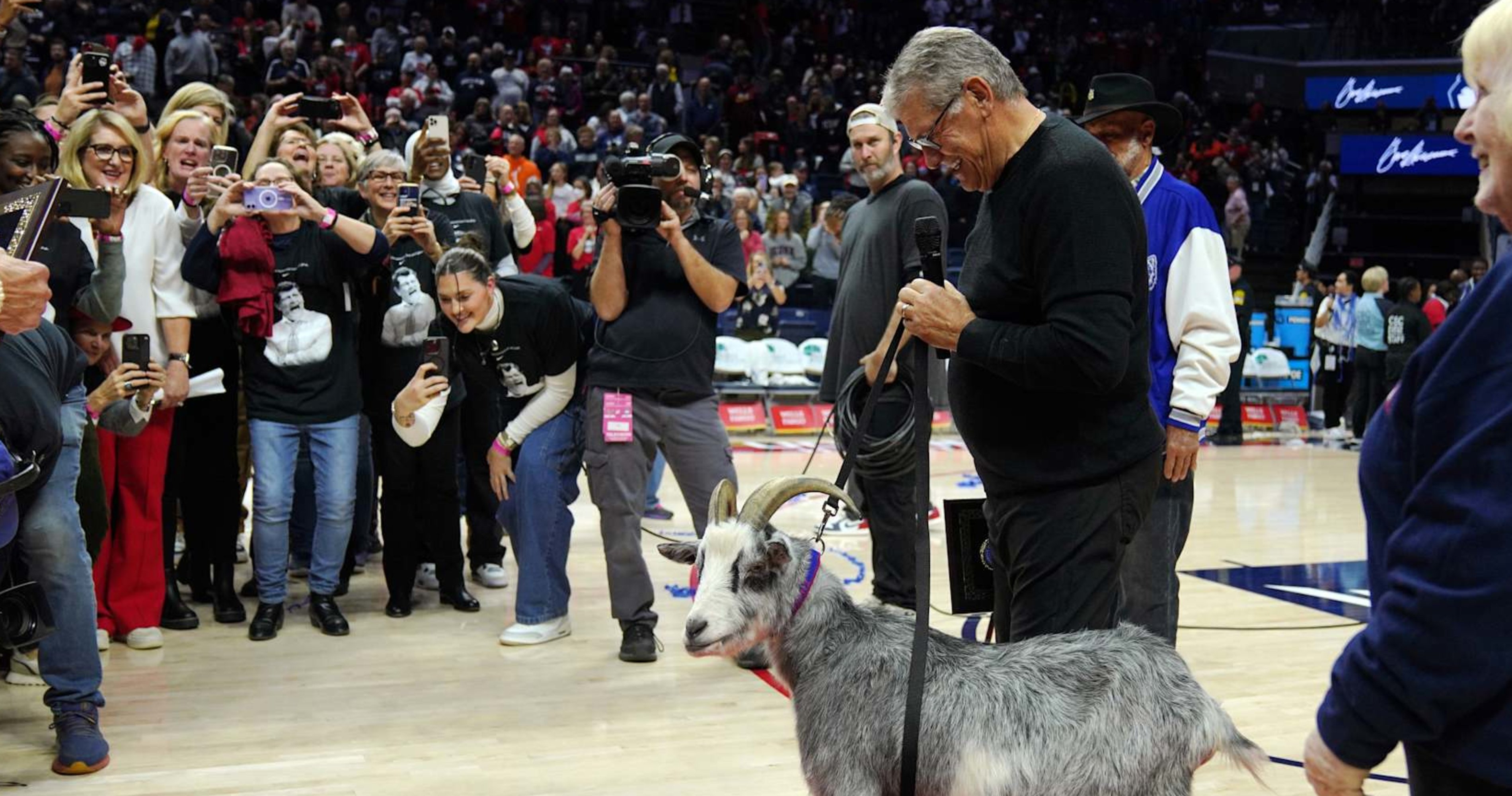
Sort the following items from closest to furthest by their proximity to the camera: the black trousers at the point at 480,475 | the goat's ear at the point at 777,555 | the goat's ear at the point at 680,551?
the goat's ear at the point at 777,555
the goat's ear at the point at 680,551
the black trousers at the point at 480,475

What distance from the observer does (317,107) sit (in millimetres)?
5902

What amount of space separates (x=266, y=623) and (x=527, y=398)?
1346mm

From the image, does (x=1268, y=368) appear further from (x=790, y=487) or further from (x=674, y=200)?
(x=790, y=487)

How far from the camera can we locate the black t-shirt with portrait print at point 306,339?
17.6 ft

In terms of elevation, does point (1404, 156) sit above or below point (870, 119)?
above

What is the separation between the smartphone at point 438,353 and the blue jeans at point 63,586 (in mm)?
1459

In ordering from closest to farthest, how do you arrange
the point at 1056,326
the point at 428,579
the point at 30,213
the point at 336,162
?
the point at 1056,326 < the point at 30,213 < the point at 336,162 < the point at 428,579

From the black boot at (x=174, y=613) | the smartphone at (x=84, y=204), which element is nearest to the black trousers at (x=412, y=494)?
the black boot at (x=174, y=613)

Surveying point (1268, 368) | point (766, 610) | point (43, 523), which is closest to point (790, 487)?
point (766, 610)

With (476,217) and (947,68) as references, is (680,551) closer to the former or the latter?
(947,68)

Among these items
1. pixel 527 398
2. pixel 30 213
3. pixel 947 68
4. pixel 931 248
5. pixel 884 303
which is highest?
pixel 947 68

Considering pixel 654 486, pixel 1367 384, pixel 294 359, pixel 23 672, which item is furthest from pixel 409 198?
pixel 1367 384

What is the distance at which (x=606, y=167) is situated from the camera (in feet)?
16.1

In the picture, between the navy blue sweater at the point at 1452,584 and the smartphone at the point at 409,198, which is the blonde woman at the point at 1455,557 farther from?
the smartphone at the point at 409,198
